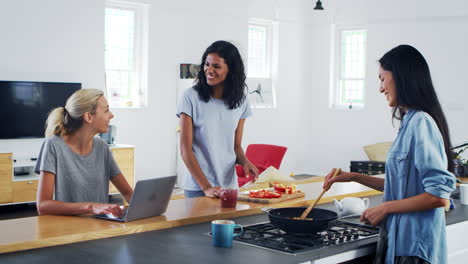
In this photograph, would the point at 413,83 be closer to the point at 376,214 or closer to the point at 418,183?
the point at 418,183

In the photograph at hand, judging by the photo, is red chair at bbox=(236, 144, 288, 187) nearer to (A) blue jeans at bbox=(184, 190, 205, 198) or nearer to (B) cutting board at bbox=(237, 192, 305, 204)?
(A) blue jeans at bbox=(184, 190, 205, 198)

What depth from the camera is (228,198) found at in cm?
278

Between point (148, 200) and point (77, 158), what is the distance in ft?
1.81

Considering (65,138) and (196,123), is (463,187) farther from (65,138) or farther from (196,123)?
(65,138)

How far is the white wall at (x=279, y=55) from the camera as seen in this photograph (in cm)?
702

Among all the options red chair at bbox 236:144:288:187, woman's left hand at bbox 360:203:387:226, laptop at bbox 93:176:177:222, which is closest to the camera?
woman's left hand at bbox 360:203:387:226

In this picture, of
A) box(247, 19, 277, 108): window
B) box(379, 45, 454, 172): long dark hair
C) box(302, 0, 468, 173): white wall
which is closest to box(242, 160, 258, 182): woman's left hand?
box(379, 45, 454, 172): long dark hair

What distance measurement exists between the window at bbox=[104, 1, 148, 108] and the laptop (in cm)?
574

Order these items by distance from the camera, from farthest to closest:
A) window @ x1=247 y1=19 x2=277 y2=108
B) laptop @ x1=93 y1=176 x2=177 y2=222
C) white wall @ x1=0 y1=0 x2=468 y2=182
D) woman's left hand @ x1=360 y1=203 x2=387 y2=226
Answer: window @ x1=247 y1=19 x2=277 y2=108
white wall @ x1=0 y1=0 x2=468 y2=182
laptop @ x1=93 y1=176 x2=177 y2=222
woman's left hand @ x1=360 y1=203 x2=387 y2=226

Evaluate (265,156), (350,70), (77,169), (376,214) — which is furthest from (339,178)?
(350,70)

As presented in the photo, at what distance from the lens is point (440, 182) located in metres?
2.08

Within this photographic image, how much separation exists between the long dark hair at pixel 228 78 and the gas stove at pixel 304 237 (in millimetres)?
898

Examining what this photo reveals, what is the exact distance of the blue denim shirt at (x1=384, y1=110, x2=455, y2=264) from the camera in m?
2.09

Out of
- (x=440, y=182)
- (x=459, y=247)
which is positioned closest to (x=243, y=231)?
(x=440, y=182)
